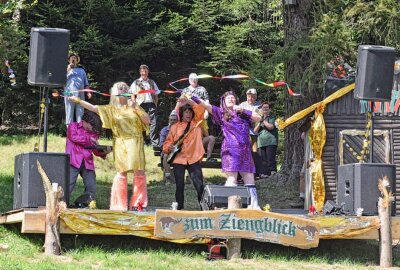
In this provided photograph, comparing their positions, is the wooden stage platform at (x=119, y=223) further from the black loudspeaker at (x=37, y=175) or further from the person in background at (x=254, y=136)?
the person in background at (x=254, y=136)

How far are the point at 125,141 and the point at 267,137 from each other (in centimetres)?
487

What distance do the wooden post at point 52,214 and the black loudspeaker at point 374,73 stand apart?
154 inches

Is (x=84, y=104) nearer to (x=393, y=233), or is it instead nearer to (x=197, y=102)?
(x=197, y=102)

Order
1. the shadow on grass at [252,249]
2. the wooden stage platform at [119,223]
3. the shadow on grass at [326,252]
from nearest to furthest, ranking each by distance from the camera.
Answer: the wooden stage platform at [119,223], the shadow on grass at [252,249], the shadow on grass at [326,252]

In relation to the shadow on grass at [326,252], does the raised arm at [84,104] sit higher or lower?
higher

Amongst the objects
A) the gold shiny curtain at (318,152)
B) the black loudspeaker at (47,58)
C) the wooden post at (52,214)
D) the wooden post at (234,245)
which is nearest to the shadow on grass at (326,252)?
the wooden post at (234,245)

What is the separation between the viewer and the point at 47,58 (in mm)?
10602

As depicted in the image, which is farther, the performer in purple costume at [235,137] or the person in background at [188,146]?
the person in background at [188,146]

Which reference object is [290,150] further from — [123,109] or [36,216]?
[36,216]

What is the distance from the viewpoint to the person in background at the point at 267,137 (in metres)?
15.3

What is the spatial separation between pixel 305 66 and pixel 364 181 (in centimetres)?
440

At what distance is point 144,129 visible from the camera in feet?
36.7

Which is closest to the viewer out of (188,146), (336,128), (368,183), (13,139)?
(368,183)

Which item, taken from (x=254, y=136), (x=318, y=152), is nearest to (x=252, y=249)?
(x=318, y=152)
